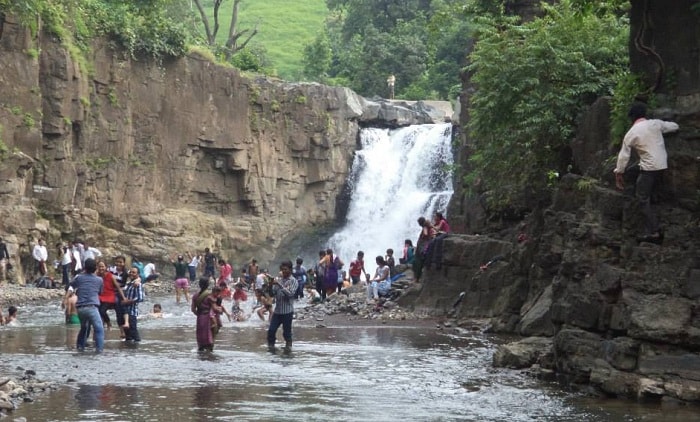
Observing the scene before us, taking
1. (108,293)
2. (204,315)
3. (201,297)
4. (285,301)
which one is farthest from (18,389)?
(108,293)

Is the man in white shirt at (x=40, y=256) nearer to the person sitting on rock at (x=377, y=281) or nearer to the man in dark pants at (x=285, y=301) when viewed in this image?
the person sitting on rock at (x=377, y=281)

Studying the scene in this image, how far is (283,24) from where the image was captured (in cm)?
9556

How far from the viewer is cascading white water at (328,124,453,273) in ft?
153

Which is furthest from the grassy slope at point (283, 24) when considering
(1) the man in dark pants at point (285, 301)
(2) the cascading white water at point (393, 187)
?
(1) the man in dark pants at point (285, 301)

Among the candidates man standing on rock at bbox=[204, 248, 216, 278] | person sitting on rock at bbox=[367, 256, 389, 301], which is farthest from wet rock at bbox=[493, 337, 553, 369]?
man standing on rock at bbox=[204, 248, 216, 278]

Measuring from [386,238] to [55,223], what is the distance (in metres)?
13.9

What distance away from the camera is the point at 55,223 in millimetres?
39594

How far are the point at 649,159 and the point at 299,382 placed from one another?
5252mm

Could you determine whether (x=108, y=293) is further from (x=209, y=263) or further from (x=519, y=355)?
(x=209, y=263)

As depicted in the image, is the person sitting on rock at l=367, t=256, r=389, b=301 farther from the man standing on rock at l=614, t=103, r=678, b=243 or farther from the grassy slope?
the grassy slope

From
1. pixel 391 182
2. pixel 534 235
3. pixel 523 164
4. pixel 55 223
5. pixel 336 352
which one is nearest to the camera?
pixel 336 352

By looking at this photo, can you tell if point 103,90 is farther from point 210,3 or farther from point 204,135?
point 210,3

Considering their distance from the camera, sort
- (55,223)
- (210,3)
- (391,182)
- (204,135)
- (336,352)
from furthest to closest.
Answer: (210,3) < (391,182) < (204,135) < (55,223) < (336,352)

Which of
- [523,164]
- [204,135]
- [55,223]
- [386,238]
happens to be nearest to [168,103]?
[204,135]
